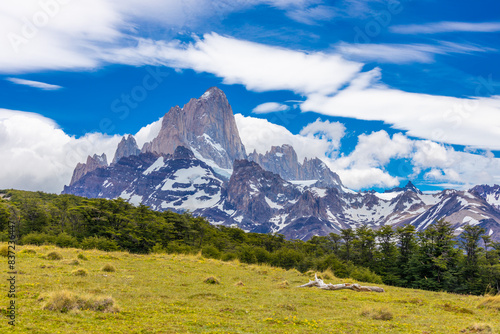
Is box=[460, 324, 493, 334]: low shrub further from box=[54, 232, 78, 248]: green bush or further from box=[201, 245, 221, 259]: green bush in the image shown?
box=[201, 245, 221, 259]: green bush

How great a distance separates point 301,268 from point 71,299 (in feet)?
149

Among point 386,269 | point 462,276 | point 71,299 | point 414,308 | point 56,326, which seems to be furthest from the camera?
point 386,269

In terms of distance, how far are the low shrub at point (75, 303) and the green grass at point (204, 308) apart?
0.21 metres

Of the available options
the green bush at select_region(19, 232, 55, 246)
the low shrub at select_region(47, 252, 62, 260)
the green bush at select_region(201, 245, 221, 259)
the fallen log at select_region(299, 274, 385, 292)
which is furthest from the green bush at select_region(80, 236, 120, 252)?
the fallen log at select_region(299, 274, 385, 292)

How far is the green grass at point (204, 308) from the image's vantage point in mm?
12547

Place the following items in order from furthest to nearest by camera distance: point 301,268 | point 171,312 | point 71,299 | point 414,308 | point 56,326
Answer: point 301,268 < point 414,308 < point 171,312 < point 71,299 < point 56,326

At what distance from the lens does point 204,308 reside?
54.1ft

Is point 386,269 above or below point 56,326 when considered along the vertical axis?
below

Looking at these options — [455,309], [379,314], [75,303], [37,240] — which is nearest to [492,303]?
[455,309]

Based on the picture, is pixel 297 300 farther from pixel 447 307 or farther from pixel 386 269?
pixel 386 269

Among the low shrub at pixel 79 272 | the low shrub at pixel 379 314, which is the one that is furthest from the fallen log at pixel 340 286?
the low shrub at pixel 79 272

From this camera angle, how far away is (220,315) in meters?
15.4

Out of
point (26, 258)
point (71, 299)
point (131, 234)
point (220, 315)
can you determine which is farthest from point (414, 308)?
point (131, 234)

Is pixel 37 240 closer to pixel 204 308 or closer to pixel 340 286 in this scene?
pixel 204 308
